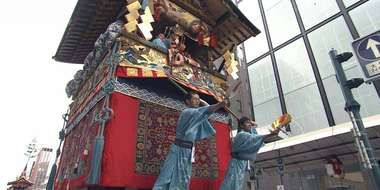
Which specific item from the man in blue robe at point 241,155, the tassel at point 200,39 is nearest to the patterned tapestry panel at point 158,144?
the man in blue robe at point 241,155

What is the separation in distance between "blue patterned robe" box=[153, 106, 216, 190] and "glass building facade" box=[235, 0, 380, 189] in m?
10.1

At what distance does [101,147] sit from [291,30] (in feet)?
49.3

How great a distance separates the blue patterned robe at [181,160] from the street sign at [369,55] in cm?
324

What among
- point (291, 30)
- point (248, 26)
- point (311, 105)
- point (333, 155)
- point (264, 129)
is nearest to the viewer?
point (248, 26)

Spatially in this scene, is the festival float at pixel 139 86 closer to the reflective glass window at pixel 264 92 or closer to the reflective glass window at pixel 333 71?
the reflective glass window at pixel 333 71

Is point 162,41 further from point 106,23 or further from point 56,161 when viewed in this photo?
point 56,161

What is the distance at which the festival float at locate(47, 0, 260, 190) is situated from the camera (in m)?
3.57

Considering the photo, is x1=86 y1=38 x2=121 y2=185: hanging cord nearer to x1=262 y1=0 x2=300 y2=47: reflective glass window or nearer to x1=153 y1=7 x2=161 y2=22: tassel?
x1=153 y1=7 x2=161 y2=22: tassel

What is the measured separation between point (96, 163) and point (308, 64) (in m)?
13.3

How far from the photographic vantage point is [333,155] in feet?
30.4

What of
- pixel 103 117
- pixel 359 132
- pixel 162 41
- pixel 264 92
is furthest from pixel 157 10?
pixel 264 92

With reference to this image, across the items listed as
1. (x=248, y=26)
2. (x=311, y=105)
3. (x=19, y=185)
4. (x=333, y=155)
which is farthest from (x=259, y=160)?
(x=19, y=185)

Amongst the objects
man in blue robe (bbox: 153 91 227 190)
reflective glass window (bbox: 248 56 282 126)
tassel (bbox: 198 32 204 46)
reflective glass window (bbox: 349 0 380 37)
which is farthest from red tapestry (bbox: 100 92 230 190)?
reflective glass window (bbox: 349 0 380 37)

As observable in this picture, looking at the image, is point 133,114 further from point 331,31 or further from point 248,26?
point 331,31
